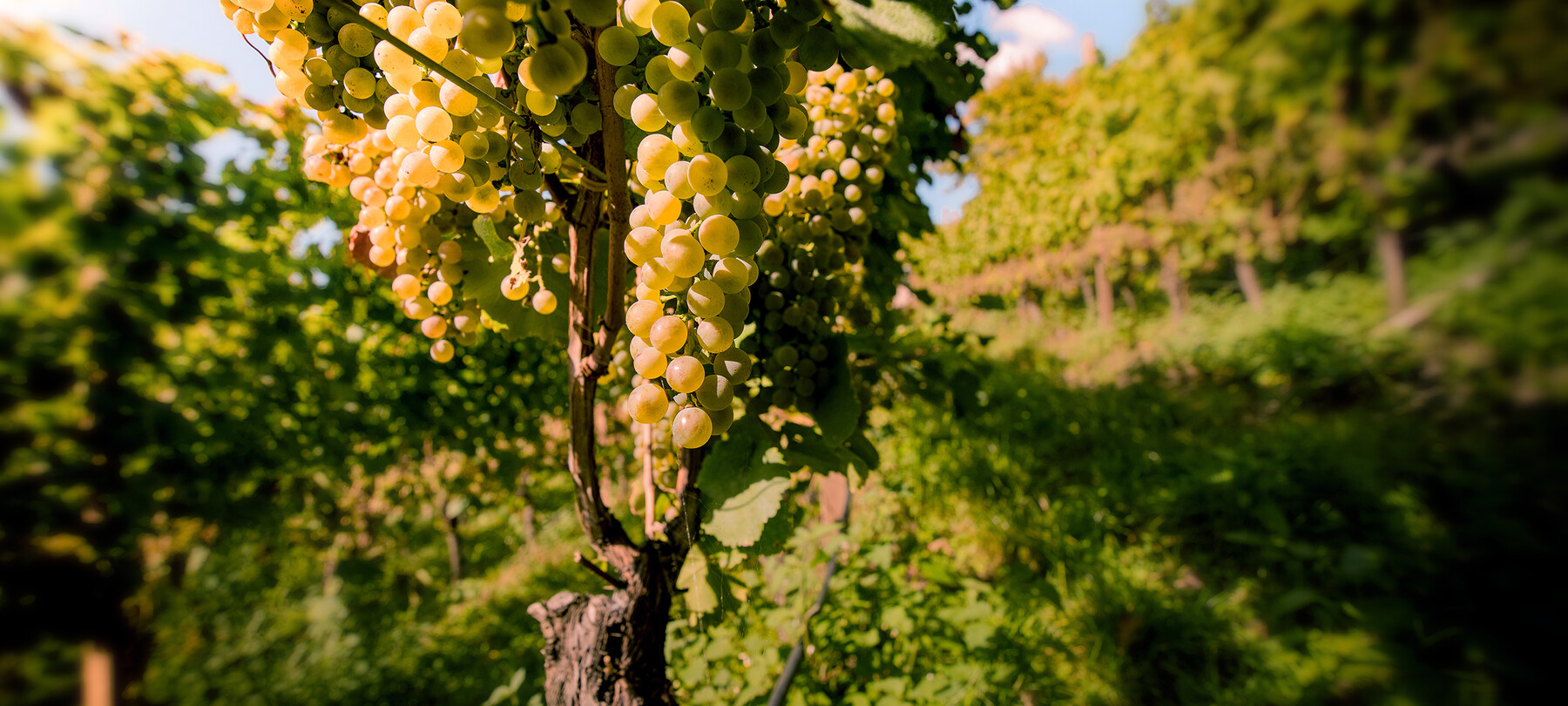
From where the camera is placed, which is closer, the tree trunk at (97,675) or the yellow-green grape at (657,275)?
the yellow-green grape at (657,275)

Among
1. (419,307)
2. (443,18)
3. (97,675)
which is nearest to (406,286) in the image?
(419,307)

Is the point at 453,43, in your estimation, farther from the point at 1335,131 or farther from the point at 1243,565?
the point at 1243,565

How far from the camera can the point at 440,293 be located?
762mm

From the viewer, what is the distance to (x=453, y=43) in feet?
1.71

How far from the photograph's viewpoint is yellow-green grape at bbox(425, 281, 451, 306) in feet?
2.49

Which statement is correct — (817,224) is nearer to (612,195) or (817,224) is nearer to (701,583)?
(612,195)

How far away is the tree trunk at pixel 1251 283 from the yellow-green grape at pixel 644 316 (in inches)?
281

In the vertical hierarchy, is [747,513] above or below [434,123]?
below

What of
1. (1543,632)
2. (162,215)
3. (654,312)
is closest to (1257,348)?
(1543,632)

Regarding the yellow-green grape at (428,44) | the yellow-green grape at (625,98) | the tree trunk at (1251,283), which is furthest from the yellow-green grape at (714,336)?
the tree trunk at (1251,283)

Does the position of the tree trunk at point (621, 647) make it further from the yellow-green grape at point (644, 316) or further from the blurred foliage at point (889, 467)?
the yellow-green grape at point (644, 316)

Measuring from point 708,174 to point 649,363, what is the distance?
6.3 inches

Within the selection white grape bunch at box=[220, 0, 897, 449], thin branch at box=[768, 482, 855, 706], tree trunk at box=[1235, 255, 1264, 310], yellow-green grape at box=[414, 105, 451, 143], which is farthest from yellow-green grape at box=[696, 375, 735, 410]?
tree trunk at box=[1235, 255, 1264, 310]

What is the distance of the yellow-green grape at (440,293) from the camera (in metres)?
0.76
